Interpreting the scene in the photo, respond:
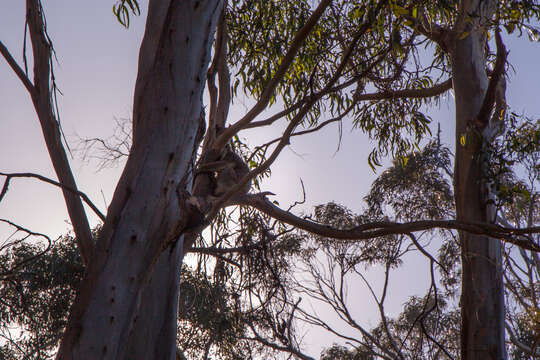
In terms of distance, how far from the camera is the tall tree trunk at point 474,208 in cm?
284

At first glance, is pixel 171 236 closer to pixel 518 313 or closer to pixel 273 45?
pixel 273 45

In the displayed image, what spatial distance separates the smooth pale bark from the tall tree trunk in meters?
1.88

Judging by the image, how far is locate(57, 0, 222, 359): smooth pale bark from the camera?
110 centimetres

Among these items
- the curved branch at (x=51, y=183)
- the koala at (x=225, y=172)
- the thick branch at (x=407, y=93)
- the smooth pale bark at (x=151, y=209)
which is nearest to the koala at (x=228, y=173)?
the koala at (x=225, y=172)

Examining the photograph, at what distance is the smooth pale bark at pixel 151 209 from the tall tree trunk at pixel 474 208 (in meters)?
1.88

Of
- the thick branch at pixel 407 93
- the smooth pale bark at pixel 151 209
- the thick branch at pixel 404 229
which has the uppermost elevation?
the thick branch at pixel 407 93

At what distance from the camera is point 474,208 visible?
3094 mm

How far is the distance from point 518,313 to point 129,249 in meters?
6.89

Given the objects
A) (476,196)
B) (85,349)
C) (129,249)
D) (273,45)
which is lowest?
(85,349)

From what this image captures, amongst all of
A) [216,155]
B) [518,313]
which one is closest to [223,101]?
[216,155]

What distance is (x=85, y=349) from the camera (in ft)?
3.43

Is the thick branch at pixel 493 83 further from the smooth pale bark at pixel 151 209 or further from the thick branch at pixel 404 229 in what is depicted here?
the smooth pale bark at pixel 151 209

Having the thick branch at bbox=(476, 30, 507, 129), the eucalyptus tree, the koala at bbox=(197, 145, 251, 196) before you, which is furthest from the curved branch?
the thick branch at bbox=(476, 30, 507, 129)

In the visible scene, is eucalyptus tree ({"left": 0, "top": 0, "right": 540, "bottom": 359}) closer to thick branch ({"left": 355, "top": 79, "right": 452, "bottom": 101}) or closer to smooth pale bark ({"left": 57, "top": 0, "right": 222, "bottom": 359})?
smooth pale bark ({"left": 57, "top": 0, "right": 222, "bottom": 359})
